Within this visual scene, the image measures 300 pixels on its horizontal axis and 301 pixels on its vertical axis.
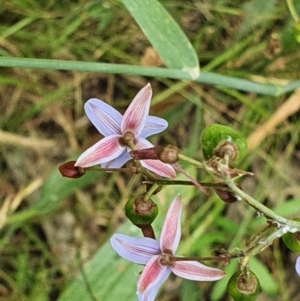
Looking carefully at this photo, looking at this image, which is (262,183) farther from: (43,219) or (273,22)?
(43,219)

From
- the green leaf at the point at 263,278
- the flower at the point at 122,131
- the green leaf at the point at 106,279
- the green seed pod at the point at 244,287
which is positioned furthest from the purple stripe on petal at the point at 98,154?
the green leaf at the point at 263,278

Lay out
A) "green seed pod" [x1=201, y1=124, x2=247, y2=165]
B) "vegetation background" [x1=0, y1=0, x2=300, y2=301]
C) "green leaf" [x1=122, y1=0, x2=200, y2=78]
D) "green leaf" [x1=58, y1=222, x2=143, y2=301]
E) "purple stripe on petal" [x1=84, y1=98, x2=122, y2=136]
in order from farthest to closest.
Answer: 1. "vegetation background" [x1=0, y1=0, x2=300, y2=301]
2. "green leaf" [x1=58, y1=222, x2=143, y2=301]
3. "green leaf" [x1=122, y1=0, x2=200, y2=78]
4. "purple stripe on petal" [x1=84, y1=98, x2=122, y2=136]
5. "green seed pod" [x1=201, y1=124, x2=247, y2=165]

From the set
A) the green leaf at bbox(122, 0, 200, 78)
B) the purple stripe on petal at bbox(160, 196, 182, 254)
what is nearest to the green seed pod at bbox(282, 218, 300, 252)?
the purple stripe on petal at bbox(160, 196, 182, 254)

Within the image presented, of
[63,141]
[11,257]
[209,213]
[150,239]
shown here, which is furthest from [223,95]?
[150,239]

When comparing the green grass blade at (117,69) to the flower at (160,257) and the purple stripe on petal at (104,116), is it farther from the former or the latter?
the flower at (160,257)

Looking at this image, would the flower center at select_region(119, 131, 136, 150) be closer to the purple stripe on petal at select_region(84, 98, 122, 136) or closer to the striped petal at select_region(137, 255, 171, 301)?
the purple stripe on petal at select_region(84, 98, 122, 136)
